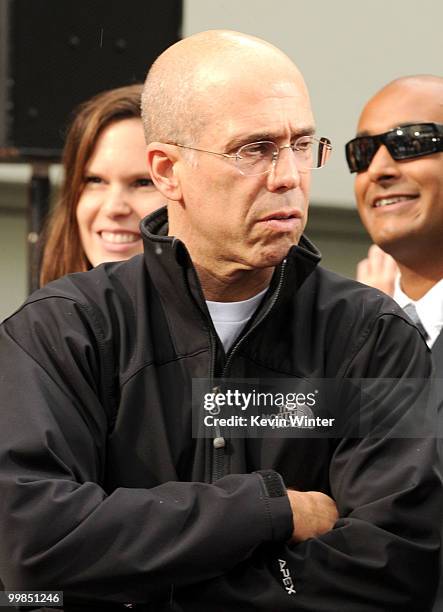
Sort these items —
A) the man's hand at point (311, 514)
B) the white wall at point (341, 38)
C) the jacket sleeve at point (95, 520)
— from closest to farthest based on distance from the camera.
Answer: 1. the jacket sleeve at point (95, 520)
2. the man's hand at point (311, 514)
3. the white wall at point (341, 38)

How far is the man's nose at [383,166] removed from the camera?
3.47 meters

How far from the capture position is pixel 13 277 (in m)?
5.51

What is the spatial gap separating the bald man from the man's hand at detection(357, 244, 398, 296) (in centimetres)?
111

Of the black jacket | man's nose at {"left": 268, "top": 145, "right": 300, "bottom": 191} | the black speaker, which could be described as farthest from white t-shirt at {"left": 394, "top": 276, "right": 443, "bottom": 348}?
the black speaker

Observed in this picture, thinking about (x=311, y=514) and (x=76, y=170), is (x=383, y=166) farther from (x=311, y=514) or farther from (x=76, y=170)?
(x=311, y=514)

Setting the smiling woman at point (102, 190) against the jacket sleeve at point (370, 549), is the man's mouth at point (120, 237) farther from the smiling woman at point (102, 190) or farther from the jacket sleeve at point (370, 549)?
the jacket sleeve at point (370, 549)

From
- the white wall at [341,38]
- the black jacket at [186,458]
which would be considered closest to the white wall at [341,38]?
the white wall at [341,38]

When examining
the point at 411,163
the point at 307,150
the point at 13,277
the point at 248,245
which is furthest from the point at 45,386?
the point at 13,277

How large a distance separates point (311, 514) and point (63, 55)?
2267 millimetres

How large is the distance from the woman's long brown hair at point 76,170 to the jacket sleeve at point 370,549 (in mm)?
1528

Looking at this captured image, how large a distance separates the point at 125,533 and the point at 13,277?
3342 mm

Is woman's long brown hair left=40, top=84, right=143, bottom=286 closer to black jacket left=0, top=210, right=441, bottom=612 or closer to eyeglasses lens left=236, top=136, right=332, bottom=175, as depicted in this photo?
black jacket left=0, top=210, right=441, bottom=612

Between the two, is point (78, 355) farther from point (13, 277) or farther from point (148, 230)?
point (13, 277)

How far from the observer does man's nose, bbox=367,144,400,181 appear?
347 centimetres
